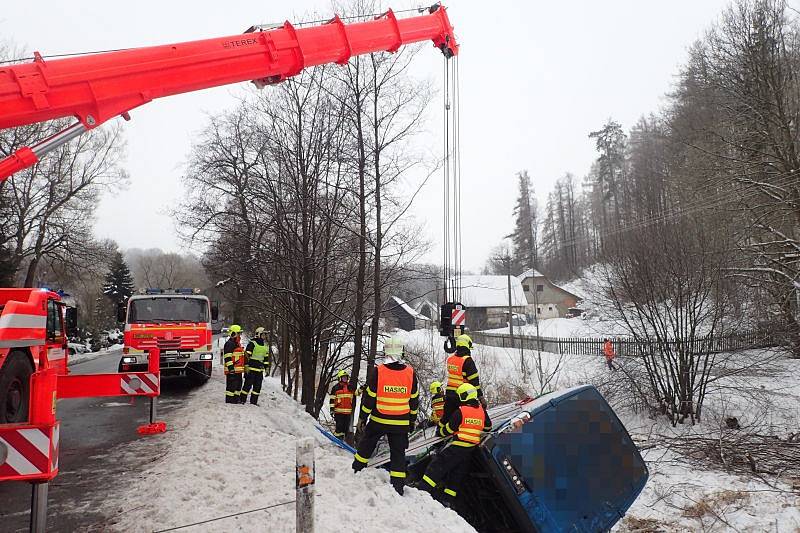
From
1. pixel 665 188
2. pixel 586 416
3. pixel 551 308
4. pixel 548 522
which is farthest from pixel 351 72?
pixel 551 308

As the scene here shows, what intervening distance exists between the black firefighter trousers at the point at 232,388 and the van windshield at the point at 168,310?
258cm

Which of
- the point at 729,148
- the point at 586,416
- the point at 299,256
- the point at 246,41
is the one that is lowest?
the point at 586,416

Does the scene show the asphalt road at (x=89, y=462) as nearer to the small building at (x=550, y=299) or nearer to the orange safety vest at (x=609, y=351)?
the orange safety vest at (x=609, y=351)

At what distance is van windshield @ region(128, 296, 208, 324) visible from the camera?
39.8 ft

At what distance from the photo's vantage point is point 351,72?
15461 millimetres

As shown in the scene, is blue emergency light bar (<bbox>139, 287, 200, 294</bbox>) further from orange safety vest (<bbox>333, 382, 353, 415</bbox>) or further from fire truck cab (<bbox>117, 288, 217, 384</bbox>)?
orange safety vest (<bbox>333, 382, 353, 415</bbox>)

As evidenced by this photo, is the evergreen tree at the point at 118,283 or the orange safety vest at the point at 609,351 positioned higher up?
the evergreen tree at the point at 118,283

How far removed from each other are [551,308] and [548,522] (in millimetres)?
58568

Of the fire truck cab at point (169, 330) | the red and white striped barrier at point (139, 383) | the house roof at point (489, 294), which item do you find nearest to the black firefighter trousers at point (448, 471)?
the red and white striped barrier at point (139, 383)

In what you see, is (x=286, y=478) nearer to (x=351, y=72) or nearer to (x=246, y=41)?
(x=246, y=41)

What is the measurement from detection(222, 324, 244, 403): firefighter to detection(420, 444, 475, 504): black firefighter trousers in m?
5.90

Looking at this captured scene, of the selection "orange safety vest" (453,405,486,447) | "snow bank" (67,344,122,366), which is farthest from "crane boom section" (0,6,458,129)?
"snow bank" (67,344,122,366)

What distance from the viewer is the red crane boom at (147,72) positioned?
4.98 meters

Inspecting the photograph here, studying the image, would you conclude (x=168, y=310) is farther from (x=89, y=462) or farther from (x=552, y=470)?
(x=552, y=470)
